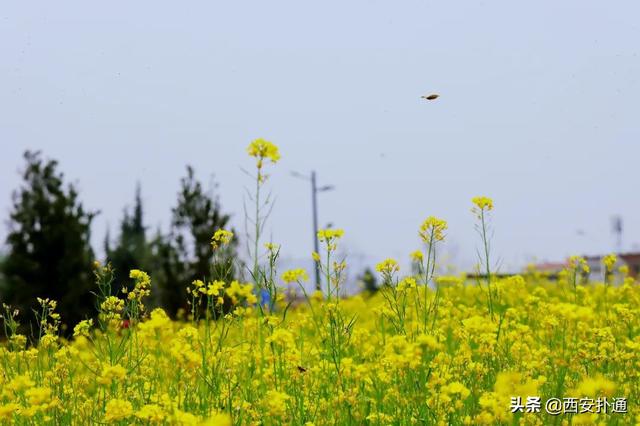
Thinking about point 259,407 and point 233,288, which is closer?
point 233,288

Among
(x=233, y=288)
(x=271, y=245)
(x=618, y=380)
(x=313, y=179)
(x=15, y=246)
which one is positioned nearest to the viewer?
(x=233, y=288)

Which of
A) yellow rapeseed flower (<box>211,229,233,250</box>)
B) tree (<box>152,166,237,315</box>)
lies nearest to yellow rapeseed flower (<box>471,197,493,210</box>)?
yellow rapeseed flower (<box>211,229,233,250</box>)

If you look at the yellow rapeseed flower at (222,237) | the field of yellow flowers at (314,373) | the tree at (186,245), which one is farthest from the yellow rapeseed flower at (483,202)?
the tree at (186,245)

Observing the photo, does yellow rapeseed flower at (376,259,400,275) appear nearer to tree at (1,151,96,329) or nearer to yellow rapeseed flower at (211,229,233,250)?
yellow rapeseed flower at (211,229,233,250)

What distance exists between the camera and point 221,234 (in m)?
3.79

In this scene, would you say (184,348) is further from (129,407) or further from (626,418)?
(626,418)

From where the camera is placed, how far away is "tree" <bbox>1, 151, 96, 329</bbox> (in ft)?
42.4

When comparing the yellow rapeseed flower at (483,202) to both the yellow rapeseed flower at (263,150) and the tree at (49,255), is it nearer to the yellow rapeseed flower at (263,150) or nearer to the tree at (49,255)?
the yellow rapeseed flower at (263,150)

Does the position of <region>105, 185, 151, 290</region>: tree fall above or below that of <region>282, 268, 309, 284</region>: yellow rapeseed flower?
above

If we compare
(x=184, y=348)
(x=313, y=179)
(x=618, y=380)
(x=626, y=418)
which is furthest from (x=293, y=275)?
(x=313, y=179)

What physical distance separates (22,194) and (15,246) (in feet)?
3.12

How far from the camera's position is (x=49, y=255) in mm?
13062

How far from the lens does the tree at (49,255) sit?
12914 mm

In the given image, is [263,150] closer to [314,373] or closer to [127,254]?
[314,373]
